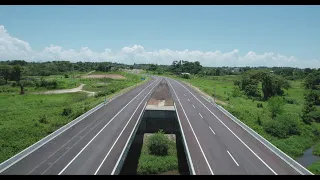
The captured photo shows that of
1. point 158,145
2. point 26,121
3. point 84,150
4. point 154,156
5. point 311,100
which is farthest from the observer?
point 311,100

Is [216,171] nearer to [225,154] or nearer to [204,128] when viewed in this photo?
[225,154]

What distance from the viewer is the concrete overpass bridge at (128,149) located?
65.2 feet

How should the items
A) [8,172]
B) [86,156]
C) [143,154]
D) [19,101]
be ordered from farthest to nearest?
[19,101] < [143,154] < [86,156] < [8,172]

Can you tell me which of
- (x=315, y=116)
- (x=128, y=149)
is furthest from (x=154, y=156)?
(x=315, y=116)

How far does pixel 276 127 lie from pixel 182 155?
712 inches

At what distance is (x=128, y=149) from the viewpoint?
2478cm

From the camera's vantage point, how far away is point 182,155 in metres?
31.3

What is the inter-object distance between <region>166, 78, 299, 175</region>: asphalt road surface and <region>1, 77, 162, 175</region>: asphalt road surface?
6584mm

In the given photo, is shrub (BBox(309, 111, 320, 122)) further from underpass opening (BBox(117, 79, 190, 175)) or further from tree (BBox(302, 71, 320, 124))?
underpass opening (BBox(117, 79, 190, 175))

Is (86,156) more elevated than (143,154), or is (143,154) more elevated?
(86,156)

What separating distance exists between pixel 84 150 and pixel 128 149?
12.4 ft

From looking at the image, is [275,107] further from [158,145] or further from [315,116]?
[158,145]

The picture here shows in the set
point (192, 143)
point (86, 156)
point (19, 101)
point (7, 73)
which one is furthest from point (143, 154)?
point (7, 73)

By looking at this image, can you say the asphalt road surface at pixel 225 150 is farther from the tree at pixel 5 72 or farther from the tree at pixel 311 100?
the tree at pixel 5 72
